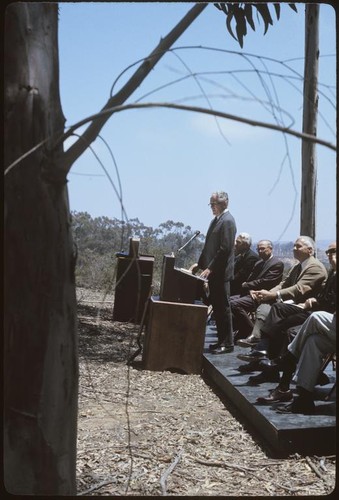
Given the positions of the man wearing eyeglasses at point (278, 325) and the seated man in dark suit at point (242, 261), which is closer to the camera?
the man wearing eyeglasses at point (278, 325)

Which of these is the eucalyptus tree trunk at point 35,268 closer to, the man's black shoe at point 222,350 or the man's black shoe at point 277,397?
the man's black shoe at point 277,397

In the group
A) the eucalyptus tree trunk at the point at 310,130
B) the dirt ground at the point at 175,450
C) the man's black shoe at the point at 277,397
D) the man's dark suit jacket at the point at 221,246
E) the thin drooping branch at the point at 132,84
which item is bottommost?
the dirt ground at the point at 175,450

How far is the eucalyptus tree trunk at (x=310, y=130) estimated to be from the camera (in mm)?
8008

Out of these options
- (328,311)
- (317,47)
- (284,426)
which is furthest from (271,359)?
(317,47)

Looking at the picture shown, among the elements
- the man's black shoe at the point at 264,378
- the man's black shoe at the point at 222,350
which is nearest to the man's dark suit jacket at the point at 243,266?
the man's black shoe at the point at 222,350

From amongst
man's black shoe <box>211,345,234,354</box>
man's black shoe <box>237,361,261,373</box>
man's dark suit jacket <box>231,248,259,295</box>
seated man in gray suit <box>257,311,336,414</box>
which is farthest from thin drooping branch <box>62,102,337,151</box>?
man's dark suit jacket <box>231,248,259,295</box>

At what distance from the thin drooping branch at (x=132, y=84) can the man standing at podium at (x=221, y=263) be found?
4333 millimetres

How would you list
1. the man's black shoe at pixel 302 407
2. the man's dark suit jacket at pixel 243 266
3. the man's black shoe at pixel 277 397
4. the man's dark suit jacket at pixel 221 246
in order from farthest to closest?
the man's dark suit jacket at pixel 243 266, the man's dark suit jacket at pixel 221 246, the man's black shoe at pixel 277 397, the man's black shoe at pixel 302 407

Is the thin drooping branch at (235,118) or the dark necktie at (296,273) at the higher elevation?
the thin drooping branch at (235,118)

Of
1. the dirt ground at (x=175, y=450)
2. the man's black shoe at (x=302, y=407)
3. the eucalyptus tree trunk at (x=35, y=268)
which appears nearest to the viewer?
the eucalyptus tree trunk at (x=35, y=268)

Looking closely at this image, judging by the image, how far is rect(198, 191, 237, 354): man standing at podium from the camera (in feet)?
21.0

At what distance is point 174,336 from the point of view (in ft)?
20.7

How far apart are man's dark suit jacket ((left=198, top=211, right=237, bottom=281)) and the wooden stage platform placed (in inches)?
46.9

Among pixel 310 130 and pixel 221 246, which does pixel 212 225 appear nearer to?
pixel 221 246
